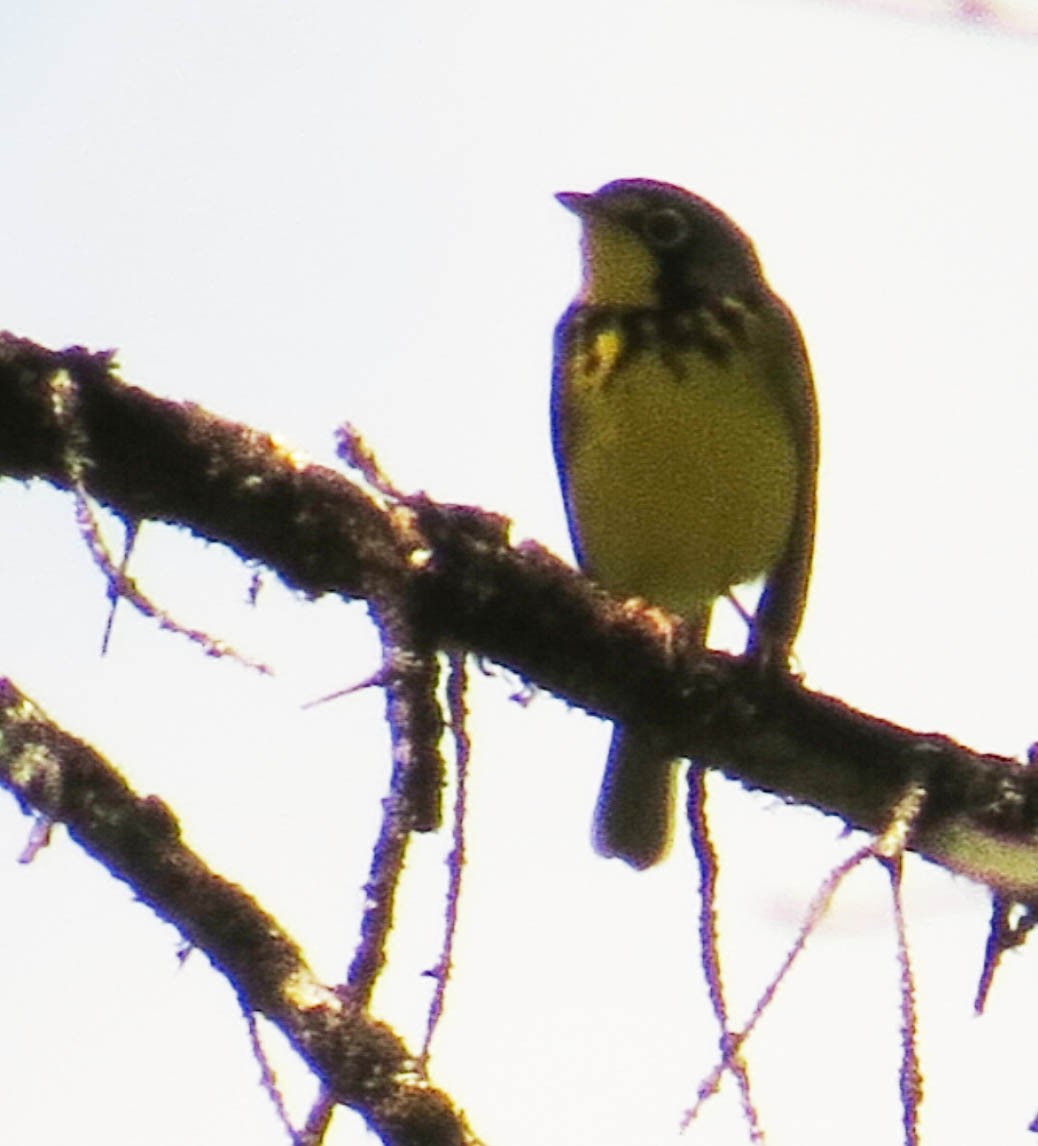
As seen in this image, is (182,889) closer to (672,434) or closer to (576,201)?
(672,434)

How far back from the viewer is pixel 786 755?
3.20 metres

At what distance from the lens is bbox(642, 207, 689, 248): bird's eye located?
5.14 meters

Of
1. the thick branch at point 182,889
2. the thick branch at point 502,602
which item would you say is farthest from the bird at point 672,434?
the thick branch at point 182,889

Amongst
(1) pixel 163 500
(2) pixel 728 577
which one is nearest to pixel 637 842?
(2) pixel 728 577

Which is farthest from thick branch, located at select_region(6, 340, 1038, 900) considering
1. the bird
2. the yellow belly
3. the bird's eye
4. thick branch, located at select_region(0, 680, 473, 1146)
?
the bird's eye

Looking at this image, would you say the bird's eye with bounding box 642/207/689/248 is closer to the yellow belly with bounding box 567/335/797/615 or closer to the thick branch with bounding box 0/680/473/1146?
the yellow belly with bounding box 567/335/797/615

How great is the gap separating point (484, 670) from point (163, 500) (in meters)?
0.51

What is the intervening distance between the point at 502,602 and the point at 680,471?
5.71 ft

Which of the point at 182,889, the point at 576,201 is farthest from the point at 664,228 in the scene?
the point at 182,889

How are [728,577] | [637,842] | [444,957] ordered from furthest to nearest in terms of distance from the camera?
[637,842] < [728,577] < [444,957]

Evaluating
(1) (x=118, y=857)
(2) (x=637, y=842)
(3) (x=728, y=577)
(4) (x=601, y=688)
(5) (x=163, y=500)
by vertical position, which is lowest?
(1) (x=118, y=857)

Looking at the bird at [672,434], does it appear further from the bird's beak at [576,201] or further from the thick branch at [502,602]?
the thick branch at [502,602]

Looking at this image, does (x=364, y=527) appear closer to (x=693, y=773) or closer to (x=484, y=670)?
(x=484, y=670)

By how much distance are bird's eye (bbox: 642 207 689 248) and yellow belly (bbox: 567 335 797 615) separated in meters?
0.50
